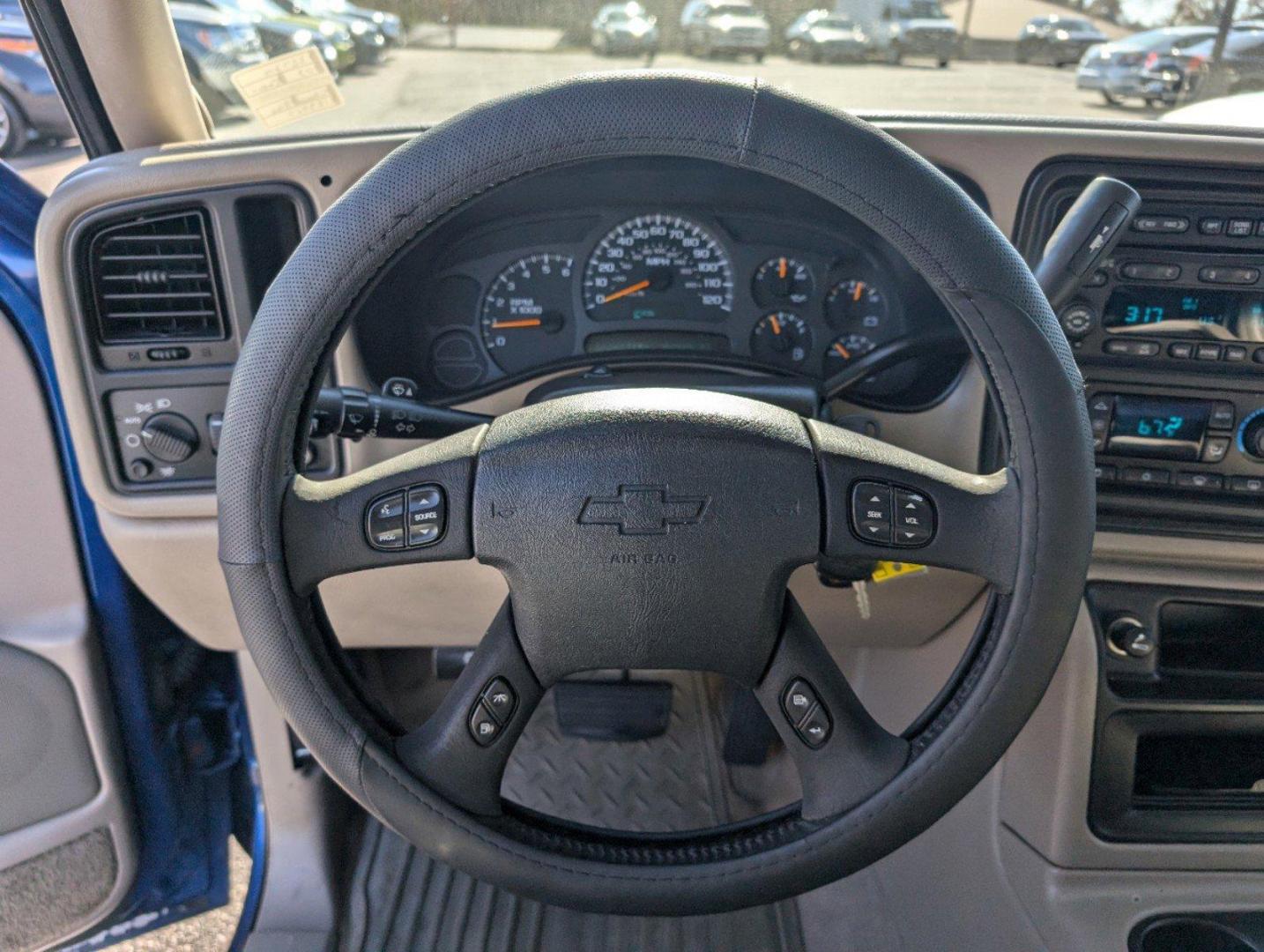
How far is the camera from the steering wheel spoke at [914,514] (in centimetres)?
87

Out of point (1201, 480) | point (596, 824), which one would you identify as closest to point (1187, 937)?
point (1201, 480)

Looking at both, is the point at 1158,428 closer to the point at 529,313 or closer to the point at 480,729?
the point at 529,313

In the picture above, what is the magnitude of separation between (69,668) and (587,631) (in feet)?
3.29

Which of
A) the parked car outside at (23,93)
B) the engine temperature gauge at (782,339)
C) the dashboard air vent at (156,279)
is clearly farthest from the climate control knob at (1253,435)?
the parked car outside at (23,93)

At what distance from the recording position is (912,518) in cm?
87

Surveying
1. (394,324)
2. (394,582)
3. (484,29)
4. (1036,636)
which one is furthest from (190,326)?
(1036,636)

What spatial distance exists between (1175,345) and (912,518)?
65 centimetres

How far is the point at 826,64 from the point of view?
128 centimetres

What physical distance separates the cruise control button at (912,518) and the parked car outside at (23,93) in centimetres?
127

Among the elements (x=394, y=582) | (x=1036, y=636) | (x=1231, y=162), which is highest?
(x=1231, y=162)

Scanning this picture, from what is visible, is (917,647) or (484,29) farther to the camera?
(917,647)

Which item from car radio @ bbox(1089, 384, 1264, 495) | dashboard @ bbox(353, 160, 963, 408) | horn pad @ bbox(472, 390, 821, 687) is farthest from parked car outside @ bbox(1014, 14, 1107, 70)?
horn pad @ bbox(472, 390, 821, 687)

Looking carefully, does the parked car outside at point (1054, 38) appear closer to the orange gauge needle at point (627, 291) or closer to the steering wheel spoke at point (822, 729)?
the orange gauge needle at point (627, 291)

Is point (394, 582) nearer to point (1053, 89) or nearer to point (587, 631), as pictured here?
point (587, 631)
